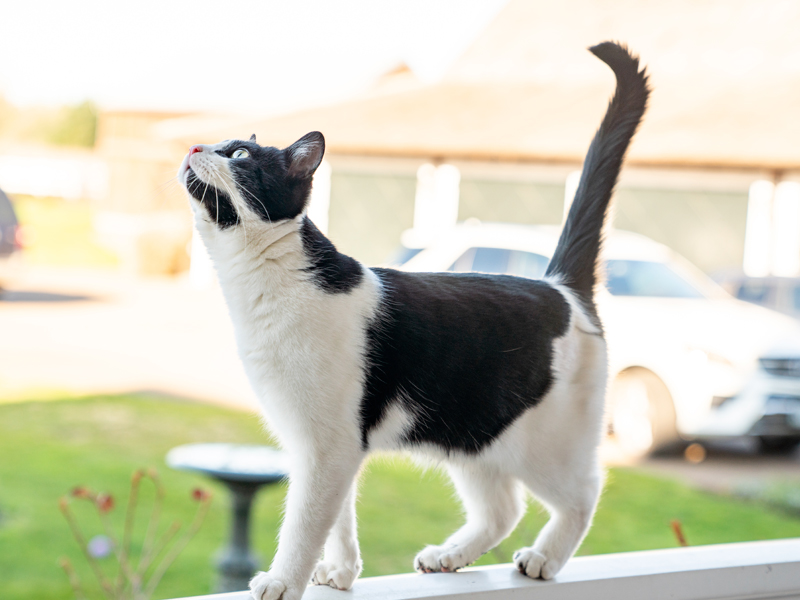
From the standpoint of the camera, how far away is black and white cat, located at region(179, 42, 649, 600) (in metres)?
0.72

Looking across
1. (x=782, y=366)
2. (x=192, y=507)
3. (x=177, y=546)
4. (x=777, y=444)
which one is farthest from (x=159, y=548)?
(x=777, y=444)

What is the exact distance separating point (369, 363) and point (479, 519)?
32 centimetres

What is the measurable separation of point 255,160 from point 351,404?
258 mm

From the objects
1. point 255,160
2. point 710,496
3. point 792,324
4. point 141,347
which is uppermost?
point 255,160

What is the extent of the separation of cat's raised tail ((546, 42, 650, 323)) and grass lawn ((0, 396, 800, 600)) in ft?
5.21

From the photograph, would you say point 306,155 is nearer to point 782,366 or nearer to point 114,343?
point 782,366

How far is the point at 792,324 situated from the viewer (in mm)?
3980

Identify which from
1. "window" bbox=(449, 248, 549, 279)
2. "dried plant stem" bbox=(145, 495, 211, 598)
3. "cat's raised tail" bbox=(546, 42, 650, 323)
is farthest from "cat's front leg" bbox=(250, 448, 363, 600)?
"window" bbox=(449, 248, 549, 279)

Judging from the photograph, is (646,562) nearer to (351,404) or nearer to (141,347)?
(351,404)

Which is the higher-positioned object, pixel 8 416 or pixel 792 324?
pixel 792 324

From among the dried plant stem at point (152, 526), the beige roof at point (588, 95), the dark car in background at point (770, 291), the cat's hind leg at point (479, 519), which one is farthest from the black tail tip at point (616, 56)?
the beige roof at point (588, 95)

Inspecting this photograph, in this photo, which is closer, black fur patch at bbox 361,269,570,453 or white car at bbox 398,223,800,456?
black fur patch at bbox 361,269,570,453

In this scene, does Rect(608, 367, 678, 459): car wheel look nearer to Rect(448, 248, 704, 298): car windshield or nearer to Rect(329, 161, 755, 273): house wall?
Rect(448, 248, 704, 298): car windshield

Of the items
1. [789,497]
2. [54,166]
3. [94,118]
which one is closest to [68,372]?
[789,497]
